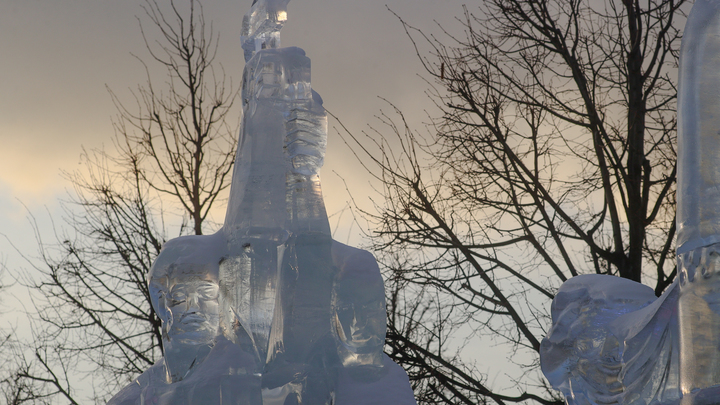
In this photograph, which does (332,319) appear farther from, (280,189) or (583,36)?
(583,36)

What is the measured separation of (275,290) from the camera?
2350 mm

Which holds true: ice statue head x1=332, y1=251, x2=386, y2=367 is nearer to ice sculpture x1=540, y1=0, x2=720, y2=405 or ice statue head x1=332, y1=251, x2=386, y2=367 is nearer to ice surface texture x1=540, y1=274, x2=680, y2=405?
ice surface texture x1=540, y1=274, x2=680, y2=405

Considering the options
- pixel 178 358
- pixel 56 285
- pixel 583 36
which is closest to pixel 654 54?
pixel 583 36

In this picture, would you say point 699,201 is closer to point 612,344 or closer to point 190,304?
point 612,344

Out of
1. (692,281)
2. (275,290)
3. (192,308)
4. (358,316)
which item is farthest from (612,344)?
(192,308)

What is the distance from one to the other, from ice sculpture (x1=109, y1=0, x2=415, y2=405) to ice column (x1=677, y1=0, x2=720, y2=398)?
1.03 meters

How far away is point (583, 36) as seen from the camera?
21.9 feet

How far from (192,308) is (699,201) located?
5.79 ft

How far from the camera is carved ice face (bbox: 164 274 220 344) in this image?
2477 mm

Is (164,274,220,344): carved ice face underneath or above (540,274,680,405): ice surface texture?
above

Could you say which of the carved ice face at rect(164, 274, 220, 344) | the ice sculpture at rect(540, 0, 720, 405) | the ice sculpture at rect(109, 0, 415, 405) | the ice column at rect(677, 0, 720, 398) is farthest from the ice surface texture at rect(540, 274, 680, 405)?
the carved ice face at rect(164, 274, 220, 344)

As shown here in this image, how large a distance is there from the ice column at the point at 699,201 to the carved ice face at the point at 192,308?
5.31 ft

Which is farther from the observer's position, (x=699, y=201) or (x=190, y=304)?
(x=190, y=304)

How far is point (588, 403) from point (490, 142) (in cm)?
458
